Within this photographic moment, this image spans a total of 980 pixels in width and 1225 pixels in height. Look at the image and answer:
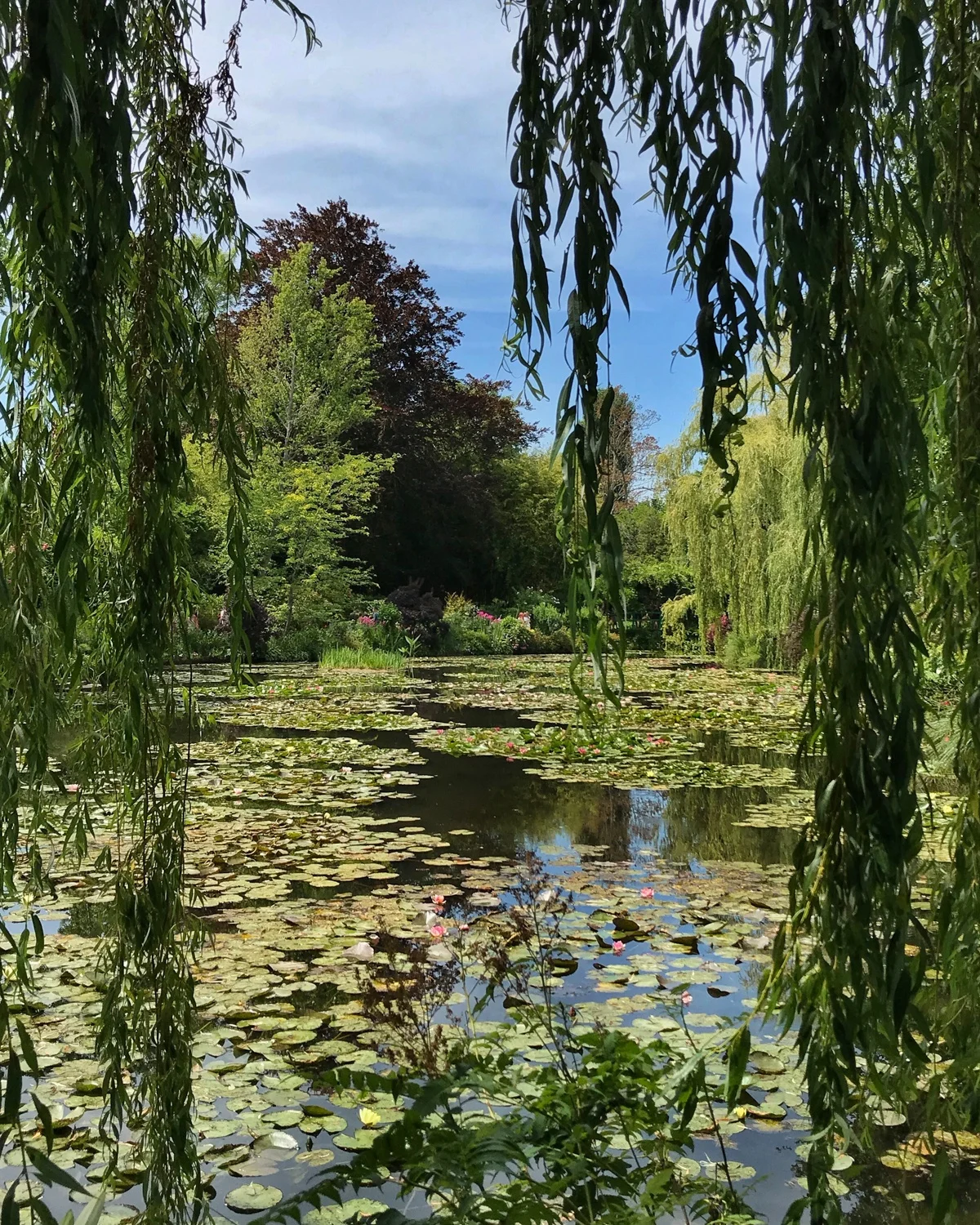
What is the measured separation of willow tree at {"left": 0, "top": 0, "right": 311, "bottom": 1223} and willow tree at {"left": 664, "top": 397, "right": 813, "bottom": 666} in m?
8.22

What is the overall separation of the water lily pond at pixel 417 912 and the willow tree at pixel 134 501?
0.23 meters

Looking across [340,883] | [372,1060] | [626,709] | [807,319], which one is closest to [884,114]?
[807,319]

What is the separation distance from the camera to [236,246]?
5.52 ft

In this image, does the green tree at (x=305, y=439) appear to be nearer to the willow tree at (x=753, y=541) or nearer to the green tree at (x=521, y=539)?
the willow tree at (x=753, y=541)

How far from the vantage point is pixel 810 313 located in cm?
105

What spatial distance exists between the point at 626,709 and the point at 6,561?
741 centimetres

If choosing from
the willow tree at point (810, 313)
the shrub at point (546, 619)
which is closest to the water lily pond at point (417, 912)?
the willow tree at point (810, 313)

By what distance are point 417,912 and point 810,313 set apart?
2552 millimetres

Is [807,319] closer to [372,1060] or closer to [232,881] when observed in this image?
[372,1060]

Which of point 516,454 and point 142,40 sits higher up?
point 516,454

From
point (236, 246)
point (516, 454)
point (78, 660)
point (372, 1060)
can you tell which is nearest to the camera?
point (78, 660)

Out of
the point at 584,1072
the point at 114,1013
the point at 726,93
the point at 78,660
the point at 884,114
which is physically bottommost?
the point at 584,1072

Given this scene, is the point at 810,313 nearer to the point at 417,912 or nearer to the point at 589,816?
the point at 417,912

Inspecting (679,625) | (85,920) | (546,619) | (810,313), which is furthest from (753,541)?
(810,313)
